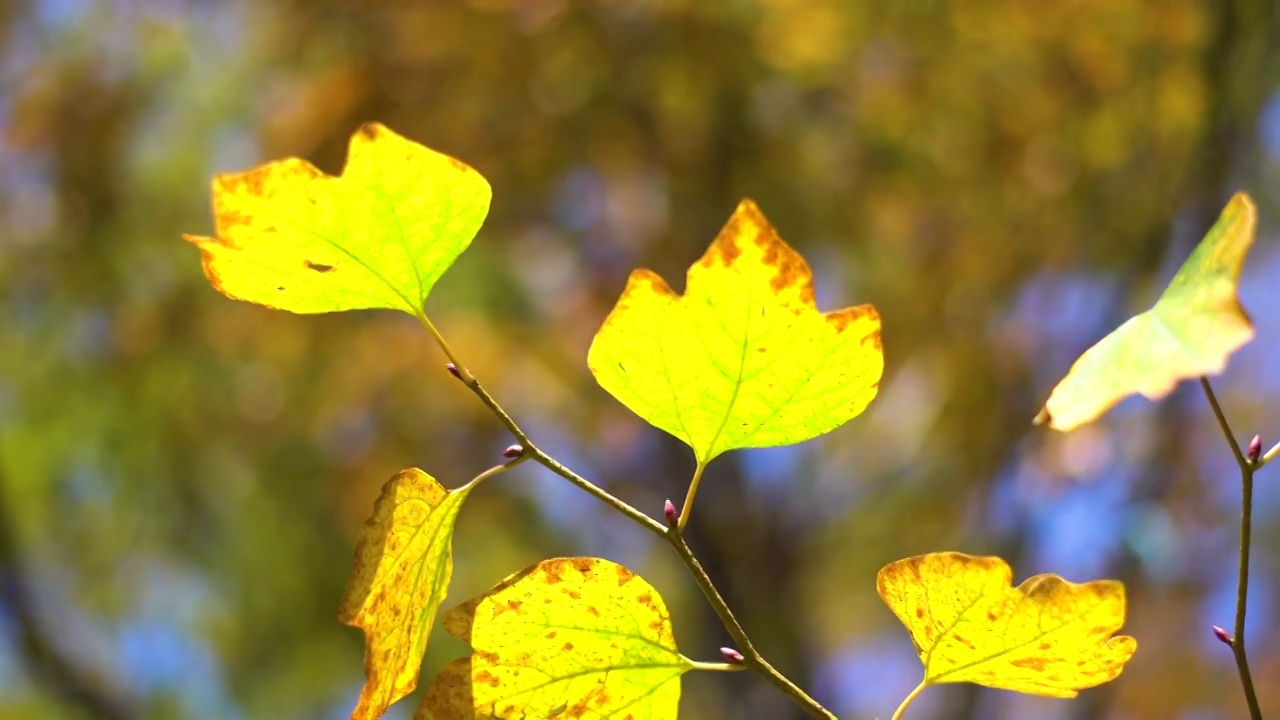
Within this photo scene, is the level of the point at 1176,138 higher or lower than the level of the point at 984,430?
higher

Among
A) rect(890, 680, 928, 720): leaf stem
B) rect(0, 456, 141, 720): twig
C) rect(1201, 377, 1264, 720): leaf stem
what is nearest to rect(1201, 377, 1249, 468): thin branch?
rect(1201, 377, 1264, 720): leaf stem

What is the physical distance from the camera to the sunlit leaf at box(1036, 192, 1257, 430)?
211mm

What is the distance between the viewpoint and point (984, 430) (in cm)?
293

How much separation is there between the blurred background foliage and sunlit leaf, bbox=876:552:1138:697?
1.92 metres

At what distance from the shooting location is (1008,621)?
27 cm

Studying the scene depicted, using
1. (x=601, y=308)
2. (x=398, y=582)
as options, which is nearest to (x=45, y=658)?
(x=601, y=308)

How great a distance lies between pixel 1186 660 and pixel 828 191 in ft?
5.84

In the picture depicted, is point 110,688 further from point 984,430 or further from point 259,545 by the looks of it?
point 984,430

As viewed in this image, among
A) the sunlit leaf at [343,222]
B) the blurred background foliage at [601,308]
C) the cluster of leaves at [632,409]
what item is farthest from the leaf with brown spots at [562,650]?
the blurred background foliage at [601,308]

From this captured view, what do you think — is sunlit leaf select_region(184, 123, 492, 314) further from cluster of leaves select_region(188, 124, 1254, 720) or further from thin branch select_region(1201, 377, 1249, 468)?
thin branch select_region(1201, 377, 1249, 468)

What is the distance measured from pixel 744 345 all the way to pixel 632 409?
0.04 m

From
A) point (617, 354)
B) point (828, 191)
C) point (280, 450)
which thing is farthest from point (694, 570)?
point (280, 450)

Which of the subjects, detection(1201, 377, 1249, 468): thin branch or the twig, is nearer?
detection(1201, 377, 1249, 468): thin branch

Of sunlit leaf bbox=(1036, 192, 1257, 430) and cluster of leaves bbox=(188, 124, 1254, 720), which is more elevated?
sunlit leaf bbox=(1036, 192, 1257, 430)
